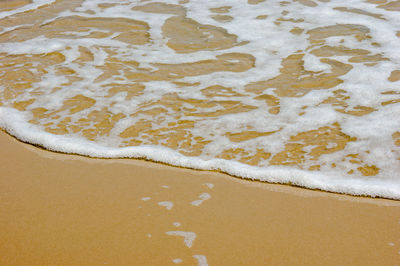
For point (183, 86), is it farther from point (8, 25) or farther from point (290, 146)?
point (8, 25)

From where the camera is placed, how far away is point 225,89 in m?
3.54

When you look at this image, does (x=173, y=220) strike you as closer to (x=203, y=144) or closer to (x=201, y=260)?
(x=201, y=260)

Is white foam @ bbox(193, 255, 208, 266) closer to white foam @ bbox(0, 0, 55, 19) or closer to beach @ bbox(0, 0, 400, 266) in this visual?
beach @ bbox(0, 0, 400, 266)

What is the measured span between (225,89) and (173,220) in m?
1.79

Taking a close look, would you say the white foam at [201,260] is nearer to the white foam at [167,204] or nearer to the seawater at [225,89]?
the white foam at [167,204]

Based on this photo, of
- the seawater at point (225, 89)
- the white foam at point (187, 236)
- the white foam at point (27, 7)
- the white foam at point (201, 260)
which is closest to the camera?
the white foam at point (201, 260)

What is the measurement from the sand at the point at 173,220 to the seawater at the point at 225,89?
0.58 ft

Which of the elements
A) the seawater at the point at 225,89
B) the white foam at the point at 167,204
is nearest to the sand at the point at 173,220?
the white foam at the point at 167,204

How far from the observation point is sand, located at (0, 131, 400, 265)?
69.4 inches

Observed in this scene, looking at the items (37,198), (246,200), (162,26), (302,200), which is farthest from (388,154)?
(162,26)

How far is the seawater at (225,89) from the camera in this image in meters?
2.58

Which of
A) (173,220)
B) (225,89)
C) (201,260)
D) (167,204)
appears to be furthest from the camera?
(225,89)

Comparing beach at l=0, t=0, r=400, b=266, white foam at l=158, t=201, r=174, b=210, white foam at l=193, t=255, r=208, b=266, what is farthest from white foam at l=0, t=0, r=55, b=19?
white foam at l=193, t=255, r=208, b=266

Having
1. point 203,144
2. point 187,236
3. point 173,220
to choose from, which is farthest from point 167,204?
point 203,144
